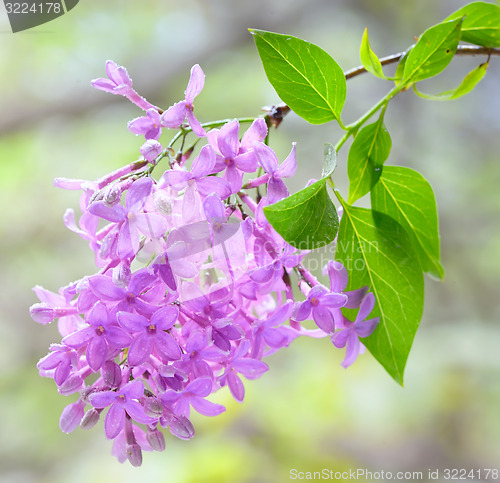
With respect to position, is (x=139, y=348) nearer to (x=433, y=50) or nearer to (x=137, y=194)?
(x=137, y=194)

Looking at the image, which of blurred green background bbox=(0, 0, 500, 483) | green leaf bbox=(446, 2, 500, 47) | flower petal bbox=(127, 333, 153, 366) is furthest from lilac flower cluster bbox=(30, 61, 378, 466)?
blurred green background bbox=(0, 0, 500, 483)

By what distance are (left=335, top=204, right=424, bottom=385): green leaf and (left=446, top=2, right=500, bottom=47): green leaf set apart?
0.70 ft

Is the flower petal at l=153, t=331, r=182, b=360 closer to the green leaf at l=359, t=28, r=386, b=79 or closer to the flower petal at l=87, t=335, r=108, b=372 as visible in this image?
the flower petal at l=87, t=335, r=108, b=372

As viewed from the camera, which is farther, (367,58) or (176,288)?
(367,58)

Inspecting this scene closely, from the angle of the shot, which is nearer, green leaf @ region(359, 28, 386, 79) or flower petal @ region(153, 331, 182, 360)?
flower petal @ region(153, 331, 182, 360)

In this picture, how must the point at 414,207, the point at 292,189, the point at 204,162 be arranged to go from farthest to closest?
1. the point at 292,189
2. the point at 414,207
3. the point at 204,162

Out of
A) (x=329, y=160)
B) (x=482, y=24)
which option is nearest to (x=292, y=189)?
(x=482, y=24)

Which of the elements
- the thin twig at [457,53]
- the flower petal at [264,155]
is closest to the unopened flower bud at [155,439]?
the flower petal at [264,155]

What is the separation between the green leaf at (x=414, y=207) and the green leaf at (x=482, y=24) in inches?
6.4

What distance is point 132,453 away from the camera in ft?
1.35

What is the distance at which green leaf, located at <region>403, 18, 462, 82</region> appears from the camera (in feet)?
1.36

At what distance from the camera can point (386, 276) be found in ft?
1.42

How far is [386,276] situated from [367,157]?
10cm

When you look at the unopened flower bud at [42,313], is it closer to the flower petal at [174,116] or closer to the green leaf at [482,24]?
the flower petal at [174,116]
